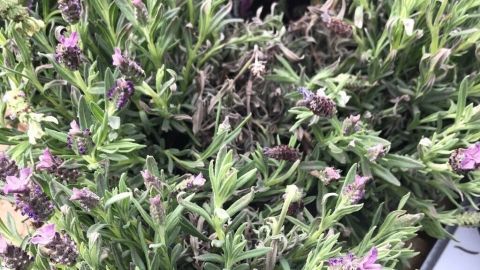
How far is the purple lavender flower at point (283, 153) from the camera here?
0.94 m

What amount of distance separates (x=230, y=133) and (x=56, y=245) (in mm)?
313

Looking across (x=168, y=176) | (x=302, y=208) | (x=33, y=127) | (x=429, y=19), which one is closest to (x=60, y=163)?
(x=33, y=127)

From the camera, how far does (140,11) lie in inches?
35.4

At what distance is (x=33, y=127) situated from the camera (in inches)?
34.0

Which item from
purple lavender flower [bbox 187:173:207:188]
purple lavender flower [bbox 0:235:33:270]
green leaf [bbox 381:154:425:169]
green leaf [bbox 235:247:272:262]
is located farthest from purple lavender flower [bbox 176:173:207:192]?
green leaf [bbox 381:154:425:169]

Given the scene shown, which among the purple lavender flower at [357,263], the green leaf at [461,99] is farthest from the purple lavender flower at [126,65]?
the green leaf at [461,99]

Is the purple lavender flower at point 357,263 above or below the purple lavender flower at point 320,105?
below

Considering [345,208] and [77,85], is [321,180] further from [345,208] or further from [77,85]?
[77,85]

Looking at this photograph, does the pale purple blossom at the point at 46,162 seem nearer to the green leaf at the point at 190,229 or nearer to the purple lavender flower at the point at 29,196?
the purple lavender flower at the point at 29,196

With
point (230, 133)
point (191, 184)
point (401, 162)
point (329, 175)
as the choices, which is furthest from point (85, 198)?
point (401, 162)

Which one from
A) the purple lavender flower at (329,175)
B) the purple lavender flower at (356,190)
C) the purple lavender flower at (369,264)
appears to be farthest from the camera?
the purple lavender flower at (329,175)

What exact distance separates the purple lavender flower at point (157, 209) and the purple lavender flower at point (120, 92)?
183mm

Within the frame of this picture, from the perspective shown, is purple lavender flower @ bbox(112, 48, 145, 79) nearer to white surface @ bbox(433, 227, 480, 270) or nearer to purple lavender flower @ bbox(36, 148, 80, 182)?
purple lavender flower @ bbox(36, 148, 80, 182)

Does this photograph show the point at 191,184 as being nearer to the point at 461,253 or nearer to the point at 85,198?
the point at 85,198
